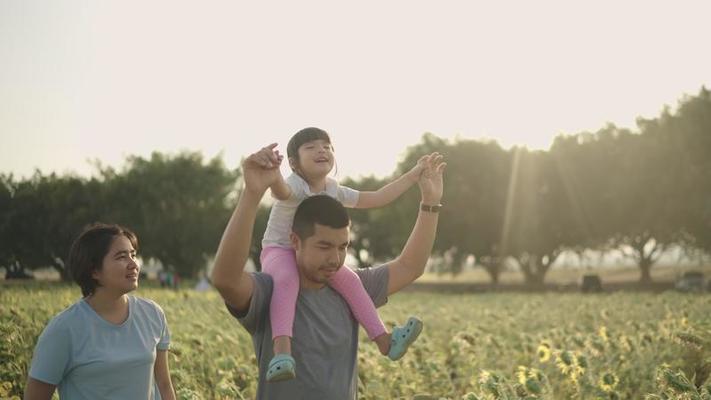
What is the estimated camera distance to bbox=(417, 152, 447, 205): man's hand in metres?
3.56

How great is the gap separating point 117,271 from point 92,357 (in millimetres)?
392

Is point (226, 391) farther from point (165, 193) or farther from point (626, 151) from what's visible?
point (165, 193)

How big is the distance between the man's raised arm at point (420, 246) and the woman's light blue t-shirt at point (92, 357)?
3.91 ft

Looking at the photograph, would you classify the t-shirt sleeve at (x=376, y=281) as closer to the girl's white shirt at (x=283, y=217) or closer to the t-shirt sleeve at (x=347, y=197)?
the girl's white shirt at (x=283, y=217)

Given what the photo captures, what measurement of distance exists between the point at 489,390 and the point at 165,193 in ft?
159

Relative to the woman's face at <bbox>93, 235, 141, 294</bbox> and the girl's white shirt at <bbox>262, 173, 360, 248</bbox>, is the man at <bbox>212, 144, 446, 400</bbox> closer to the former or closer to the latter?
the girl's white shirt at <bbox>262, 173, 360, 248</bbox>

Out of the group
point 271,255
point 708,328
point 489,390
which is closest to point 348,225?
point 271,255

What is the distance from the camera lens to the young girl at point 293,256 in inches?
119

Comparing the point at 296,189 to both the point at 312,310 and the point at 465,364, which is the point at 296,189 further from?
the point at 465,364

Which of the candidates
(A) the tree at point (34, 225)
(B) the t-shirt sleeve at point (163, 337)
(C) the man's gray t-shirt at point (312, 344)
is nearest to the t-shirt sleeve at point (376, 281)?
(C) the man's gray t-shirt at point (312, 344)

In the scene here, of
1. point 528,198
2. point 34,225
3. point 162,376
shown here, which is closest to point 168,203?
point 528,198

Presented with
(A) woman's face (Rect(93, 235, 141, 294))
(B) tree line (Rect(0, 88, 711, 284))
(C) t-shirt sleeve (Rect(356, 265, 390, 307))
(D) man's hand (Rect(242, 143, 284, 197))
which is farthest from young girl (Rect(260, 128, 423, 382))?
(B) tree line (Rect(0, 88, 711, 284))

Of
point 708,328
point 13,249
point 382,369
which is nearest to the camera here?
point 382,369

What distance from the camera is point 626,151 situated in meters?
43.9
